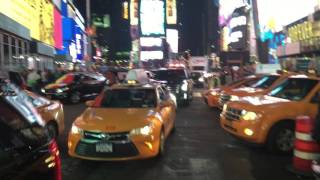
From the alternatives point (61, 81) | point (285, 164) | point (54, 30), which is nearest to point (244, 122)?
point (285, 164)

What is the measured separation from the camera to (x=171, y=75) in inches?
864

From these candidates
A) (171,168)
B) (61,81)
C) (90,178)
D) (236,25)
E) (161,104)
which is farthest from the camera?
(236,25)

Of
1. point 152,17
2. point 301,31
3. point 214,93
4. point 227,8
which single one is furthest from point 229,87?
point 152,17

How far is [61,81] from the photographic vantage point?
23.5 m

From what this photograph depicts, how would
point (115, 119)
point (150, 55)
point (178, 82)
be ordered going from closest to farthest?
1. point (115, 119)
2. point (178, 82)
3. point (150, 55)

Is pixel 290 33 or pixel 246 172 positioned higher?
pixel 290 33

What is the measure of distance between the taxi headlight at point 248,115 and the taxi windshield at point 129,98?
1790 millimetres

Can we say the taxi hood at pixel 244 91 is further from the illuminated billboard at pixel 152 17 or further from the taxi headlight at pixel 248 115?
the illuminated billboard at pixel 152 17

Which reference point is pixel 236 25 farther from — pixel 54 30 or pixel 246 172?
pixel 246 172

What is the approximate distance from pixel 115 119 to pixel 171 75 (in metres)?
12.8

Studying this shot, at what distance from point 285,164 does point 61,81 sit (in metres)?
16.1

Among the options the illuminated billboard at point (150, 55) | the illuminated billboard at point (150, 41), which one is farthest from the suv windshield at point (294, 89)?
the illuminated billboard at point (150, 41)

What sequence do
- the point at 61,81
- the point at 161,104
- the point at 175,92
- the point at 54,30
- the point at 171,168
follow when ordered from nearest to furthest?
the point at 171,168 → the point at 161,104 → the point at 175,92 → the point at 61,81 → the point at 54,30

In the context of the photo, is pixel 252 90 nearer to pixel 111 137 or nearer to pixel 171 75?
pixel 171 75
